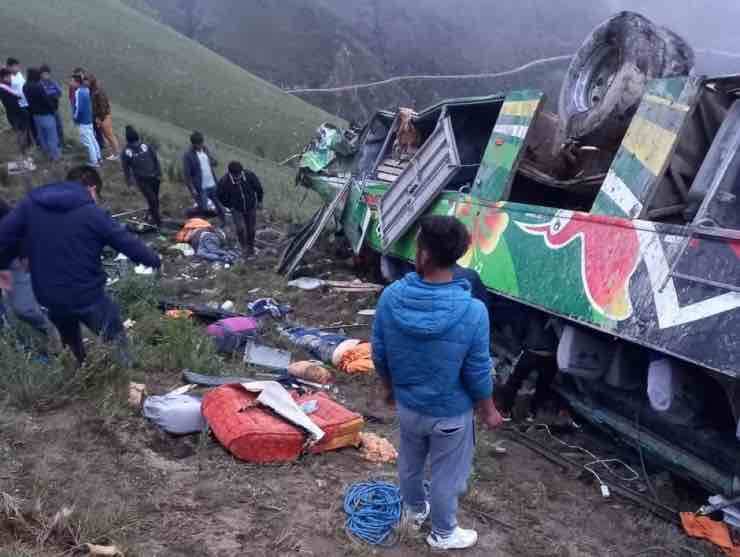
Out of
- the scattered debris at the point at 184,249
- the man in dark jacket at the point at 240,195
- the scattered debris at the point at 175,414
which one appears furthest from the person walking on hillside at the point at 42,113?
the scattered debris at the point at 175,414

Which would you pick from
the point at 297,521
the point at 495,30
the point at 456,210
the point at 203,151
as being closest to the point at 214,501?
the point at 297,521

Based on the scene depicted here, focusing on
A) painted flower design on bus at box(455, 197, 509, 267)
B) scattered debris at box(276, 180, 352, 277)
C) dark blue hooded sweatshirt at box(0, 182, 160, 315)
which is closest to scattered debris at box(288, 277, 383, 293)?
scattered debris at box(276, 180, 352, 277)

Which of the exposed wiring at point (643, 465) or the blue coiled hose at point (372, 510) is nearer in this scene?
the blue coiled hose at point (372, 510)

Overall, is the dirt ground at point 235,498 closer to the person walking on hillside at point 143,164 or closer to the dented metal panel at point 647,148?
the dented metal panel at point 647,148

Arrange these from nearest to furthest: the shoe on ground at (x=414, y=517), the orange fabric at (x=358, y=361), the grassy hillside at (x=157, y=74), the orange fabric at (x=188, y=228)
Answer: the shoe on ground at (x=414, y=517) < the orange fabric at (x=358, y=361) < the orange fabric at (x=188, y=228) < the grassy hillside at (x=157, y=74)

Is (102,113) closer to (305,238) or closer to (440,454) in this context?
(305,238)

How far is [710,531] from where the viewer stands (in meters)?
3.53

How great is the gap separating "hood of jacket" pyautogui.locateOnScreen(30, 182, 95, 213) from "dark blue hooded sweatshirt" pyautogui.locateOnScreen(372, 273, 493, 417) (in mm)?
2149

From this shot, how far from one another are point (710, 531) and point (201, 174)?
A: 29.5ft

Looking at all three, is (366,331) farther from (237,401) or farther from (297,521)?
(297,521)

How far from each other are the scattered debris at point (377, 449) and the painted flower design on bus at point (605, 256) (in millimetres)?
1585

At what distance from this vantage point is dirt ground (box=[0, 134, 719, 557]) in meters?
2.88

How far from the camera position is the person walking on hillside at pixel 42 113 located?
1048 cm

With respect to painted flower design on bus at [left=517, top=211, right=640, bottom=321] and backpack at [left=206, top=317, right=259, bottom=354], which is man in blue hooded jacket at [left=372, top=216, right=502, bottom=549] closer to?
painted flower design on bus at [left=517, top=211, right=640, bottom=321]
